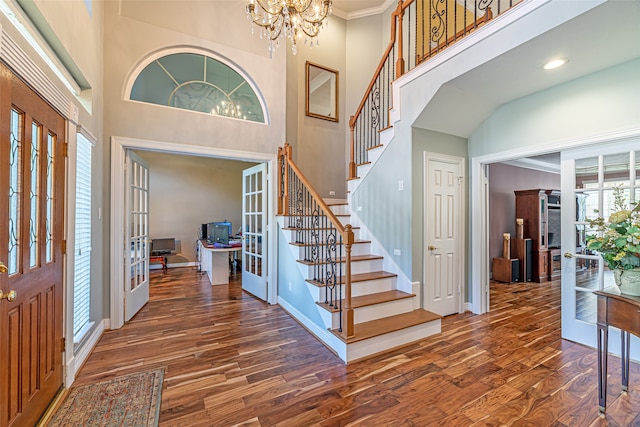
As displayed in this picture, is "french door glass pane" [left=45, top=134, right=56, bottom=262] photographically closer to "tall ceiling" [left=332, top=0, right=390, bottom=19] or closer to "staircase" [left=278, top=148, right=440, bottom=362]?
"staircase" [left=278, top=148, right=440, bottom=362]

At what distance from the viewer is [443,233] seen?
3670mm

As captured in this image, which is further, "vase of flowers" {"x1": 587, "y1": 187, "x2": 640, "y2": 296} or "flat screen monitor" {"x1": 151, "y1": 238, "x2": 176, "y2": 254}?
"flat screen monitor" {"x1": 151, "y1": 238, "x2": 176, "y2": 254}

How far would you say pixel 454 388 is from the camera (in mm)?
2180

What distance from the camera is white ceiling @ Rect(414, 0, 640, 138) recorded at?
6.58 feet

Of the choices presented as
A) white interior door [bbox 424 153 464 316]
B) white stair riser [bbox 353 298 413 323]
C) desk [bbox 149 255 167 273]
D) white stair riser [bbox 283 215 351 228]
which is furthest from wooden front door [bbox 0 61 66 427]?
desk [bbox 149 255 167 273]

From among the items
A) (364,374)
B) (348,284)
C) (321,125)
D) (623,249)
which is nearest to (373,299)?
(348,284)

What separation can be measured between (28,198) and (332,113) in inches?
179

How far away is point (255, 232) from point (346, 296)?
231 cm

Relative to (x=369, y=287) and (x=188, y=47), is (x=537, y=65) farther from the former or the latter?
(x=188, y=47)

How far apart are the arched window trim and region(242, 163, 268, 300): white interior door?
37.8 inches

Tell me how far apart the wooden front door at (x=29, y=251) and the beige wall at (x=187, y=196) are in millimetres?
5369

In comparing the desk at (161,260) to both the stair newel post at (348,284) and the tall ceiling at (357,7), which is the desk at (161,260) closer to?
the stair newel post at (348,284)

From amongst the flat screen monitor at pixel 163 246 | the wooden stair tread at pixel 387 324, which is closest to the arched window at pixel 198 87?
the wooden stair tread at pixel 387 324

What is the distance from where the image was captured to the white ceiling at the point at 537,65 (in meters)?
2.01
